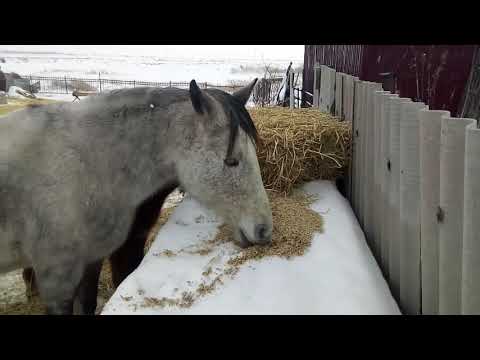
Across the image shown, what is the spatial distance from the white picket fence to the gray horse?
0.92 meters

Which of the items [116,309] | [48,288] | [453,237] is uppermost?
[453,237]

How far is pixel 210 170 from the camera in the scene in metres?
3.00

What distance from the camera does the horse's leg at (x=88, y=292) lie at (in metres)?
3.26

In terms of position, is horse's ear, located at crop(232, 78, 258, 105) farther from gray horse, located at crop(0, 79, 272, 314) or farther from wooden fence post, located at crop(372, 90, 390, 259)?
wooden fence post, located at crop(372, 90, 390, 259)

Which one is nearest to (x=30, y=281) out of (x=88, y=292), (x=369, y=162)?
(x=88, y=292)

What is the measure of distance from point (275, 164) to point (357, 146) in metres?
0.84

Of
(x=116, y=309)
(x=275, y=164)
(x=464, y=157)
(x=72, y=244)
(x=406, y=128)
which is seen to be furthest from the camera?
(x=275, y=164)

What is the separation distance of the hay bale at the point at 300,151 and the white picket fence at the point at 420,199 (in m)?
0.28

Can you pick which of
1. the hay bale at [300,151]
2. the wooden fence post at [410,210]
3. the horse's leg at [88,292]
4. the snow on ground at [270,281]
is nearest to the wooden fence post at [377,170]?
the snow on ground at [270,281]

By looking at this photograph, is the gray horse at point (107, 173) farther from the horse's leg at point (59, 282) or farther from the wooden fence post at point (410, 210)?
the wooden fence post at point (410, 210)

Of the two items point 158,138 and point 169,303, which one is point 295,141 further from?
point 169,303

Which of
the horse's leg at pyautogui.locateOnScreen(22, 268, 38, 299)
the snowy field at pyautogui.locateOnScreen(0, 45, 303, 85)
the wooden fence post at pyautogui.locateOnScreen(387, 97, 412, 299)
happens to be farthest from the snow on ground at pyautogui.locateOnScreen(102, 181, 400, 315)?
the snowy field at pyautogui.locateOnScreen(0, 45, 303, 85)

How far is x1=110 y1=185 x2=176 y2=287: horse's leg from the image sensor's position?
330 cm

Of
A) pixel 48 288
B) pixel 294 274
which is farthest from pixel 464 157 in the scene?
pixel 48 288
